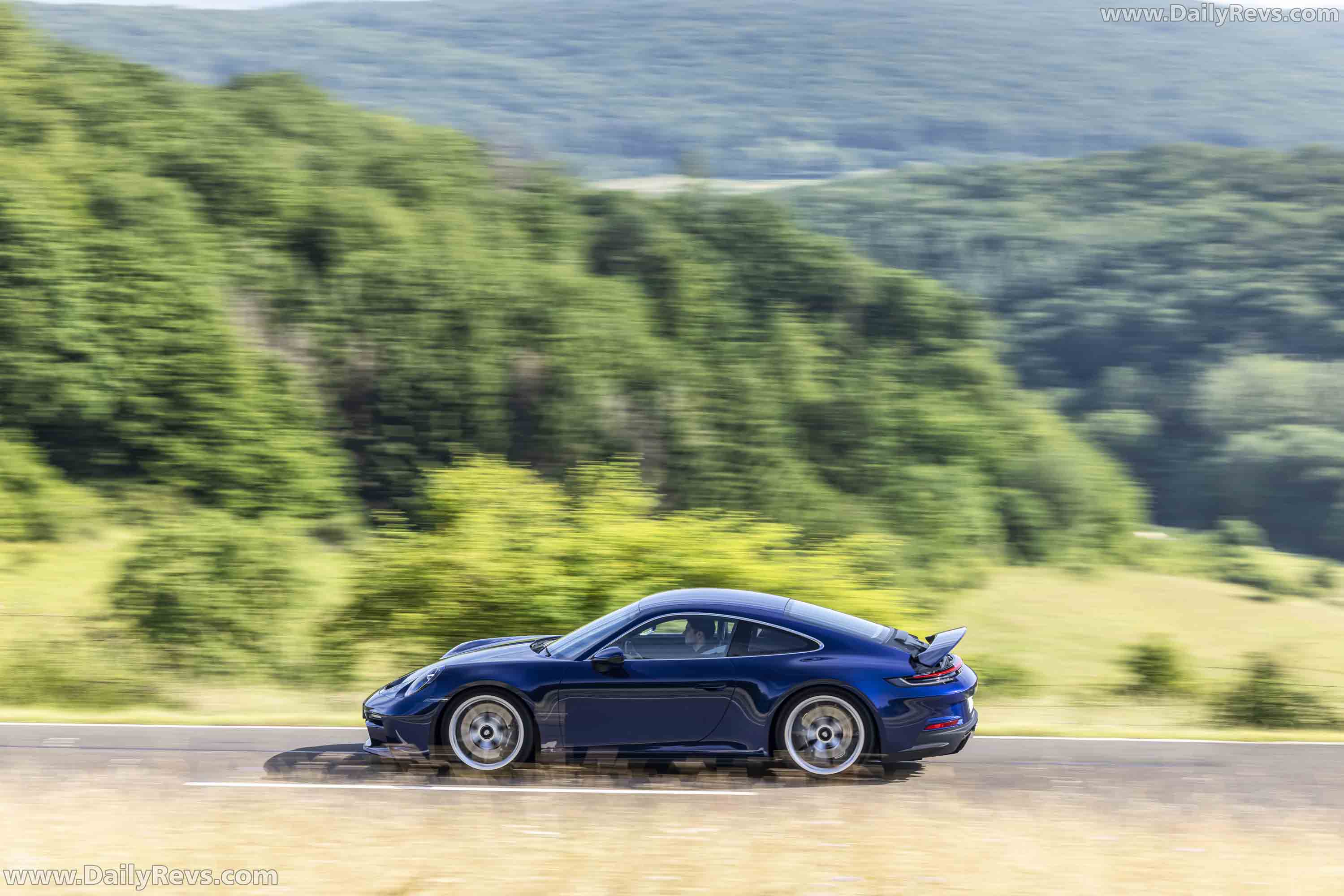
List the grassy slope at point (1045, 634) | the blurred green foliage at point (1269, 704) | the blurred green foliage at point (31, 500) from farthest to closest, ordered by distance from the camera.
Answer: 1. the blurred green foliage at point (31, 500)
2. the blurred green foliage at point (1269, 704)
3. the grassy slope at point (1045, 634)

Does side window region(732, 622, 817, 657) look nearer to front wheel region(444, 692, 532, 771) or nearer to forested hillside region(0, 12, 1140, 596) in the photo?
front wheel region(444, 692, 532, 771)

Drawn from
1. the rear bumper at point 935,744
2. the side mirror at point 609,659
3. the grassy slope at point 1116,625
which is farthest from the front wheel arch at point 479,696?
the grassy slope at point 1116,625

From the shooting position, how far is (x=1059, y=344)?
5519 cm

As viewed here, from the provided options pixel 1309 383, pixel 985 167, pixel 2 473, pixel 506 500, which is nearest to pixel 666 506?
pixel 2 473

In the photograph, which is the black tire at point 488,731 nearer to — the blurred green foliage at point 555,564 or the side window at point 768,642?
the side window at point 768,642

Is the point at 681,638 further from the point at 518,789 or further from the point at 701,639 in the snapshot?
the point at 518,789

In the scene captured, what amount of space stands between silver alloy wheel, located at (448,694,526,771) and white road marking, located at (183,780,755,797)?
0.23m

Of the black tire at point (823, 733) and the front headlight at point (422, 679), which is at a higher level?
the front headlight at point (422, 679)

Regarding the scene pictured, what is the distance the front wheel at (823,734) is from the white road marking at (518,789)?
40cm

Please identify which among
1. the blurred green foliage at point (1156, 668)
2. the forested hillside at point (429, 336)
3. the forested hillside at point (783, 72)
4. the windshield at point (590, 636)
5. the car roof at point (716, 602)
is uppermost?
the forested hillside at point (783, 72)

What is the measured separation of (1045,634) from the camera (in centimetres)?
3469

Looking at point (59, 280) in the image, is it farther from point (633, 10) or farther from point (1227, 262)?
point (633, 10)

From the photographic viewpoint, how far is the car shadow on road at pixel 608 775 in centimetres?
777

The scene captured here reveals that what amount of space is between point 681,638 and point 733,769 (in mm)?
922
